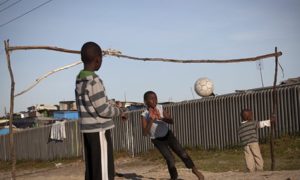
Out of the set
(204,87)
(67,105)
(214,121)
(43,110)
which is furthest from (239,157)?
(67,105)

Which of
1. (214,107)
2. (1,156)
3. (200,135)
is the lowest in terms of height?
(1,156)

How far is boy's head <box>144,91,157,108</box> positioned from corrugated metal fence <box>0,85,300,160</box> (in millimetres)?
6492

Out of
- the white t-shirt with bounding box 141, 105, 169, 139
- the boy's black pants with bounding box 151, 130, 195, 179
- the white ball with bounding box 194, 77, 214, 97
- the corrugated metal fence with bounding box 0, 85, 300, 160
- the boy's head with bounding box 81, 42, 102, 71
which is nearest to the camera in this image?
the boy's head with bounding box 81, 42, 102, 71

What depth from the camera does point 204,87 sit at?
60.1ft

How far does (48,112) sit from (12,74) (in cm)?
2909

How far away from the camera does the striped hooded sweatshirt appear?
14.9ft

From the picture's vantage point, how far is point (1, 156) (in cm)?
2936

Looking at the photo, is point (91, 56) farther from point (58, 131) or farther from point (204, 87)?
point (58, 131)

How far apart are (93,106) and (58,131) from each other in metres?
18.5

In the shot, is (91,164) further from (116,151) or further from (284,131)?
(116,151)

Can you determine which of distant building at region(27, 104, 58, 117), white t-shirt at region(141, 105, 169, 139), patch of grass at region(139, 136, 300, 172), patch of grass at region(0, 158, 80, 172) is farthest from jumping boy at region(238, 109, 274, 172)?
distant building at region(27, 104, 58, 117)

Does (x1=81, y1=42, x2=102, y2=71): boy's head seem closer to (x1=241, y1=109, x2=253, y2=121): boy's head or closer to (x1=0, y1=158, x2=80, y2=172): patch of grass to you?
(x1=241, y1=109, x2=253, y2=121): boy's head

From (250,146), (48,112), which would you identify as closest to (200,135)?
(250,146)

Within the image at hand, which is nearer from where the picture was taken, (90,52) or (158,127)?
(90,52)
